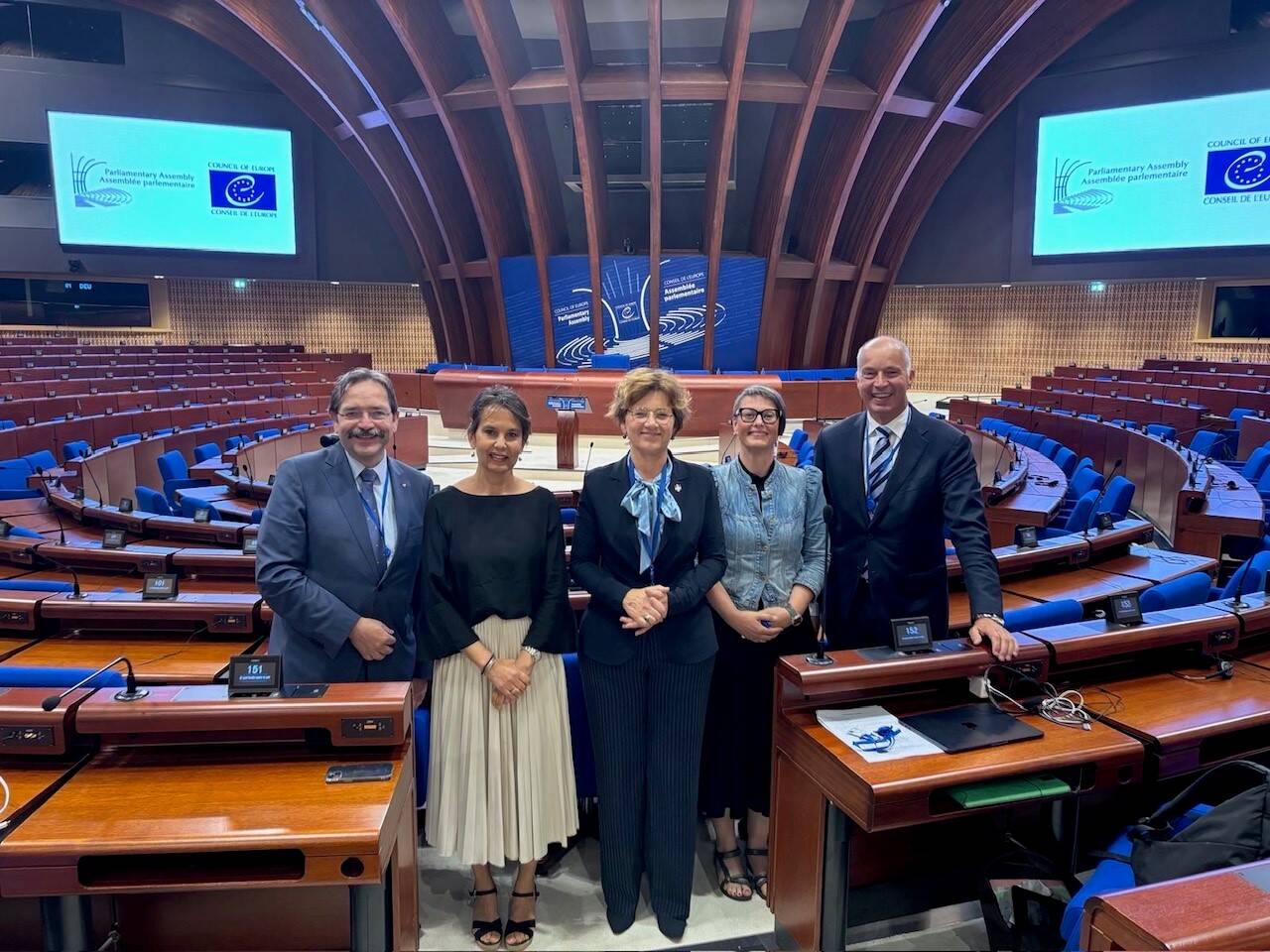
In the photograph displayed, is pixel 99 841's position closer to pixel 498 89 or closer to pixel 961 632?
pixel 961 632

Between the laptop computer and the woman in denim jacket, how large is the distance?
55cm

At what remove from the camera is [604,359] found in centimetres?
1561

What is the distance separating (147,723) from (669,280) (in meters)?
15.7

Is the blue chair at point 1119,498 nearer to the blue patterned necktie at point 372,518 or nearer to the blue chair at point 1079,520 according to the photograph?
the blue chair at point 1079,520

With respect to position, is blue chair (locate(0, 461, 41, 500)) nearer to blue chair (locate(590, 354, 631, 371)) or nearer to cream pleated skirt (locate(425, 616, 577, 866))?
cream pleated skirt (locate(425, 616, 577, 866))

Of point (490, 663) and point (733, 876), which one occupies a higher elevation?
point (490, 663)

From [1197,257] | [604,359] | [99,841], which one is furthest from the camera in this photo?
[1197,257]

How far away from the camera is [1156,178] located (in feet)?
54.5

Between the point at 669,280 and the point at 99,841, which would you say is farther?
the point at 669,280

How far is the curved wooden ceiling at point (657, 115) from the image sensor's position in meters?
13.3

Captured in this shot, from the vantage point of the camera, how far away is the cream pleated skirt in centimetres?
248

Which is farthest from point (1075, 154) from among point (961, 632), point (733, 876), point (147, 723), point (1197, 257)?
point (147, 723)

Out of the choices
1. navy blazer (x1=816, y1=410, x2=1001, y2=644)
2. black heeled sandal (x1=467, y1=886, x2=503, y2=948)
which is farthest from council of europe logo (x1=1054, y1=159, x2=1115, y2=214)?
black heeled sandal (x1=467, y1=886, x2=503, y2=948)

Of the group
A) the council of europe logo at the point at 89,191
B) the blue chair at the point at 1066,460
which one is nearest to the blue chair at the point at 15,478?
the blue chair at the point at 1066,460
